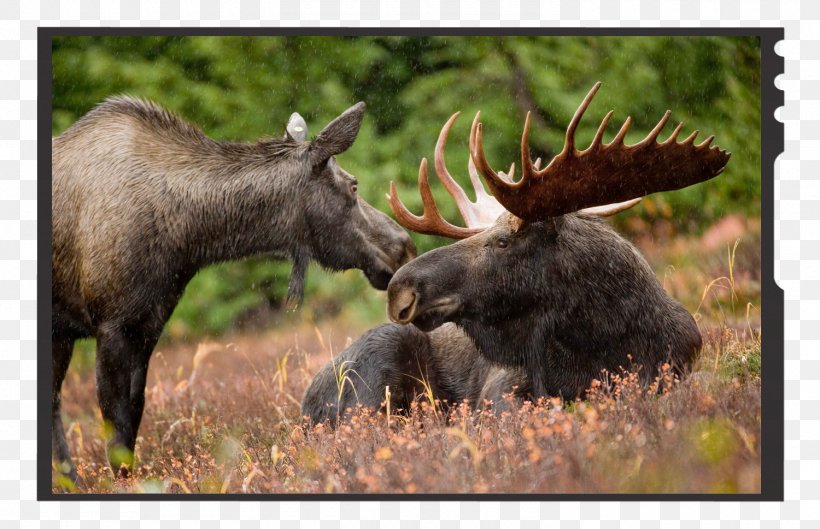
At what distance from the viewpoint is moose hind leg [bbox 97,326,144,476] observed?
5.97m

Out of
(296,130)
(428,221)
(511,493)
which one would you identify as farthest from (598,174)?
(296,130)

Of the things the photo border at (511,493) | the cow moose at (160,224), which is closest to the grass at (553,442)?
the photo border at (511,493)

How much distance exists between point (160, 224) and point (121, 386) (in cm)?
84

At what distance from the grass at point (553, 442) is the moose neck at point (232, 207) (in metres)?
0.82

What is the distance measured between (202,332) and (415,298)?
5241 millimetres

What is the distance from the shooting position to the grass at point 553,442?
4758mm

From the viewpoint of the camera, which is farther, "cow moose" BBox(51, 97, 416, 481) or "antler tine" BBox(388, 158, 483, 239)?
"cow moose" BBox(51, 97, 416, 481)

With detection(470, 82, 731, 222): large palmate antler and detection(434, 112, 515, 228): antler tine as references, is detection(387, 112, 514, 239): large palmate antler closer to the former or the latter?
detection(434, 112, 515, 228): antler tine

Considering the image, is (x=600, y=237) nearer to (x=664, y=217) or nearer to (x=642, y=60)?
(x=642, y=60)

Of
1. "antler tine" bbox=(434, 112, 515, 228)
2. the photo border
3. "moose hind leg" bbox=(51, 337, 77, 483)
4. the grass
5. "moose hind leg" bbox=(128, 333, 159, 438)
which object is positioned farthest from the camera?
"moose hind leg" bbox=(51, 337, 77, 483)

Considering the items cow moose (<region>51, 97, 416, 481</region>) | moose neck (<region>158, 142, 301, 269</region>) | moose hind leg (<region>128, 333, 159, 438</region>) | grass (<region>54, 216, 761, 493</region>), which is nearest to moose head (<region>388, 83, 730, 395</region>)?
grass (<region>54, 216, 761, 493</region>)

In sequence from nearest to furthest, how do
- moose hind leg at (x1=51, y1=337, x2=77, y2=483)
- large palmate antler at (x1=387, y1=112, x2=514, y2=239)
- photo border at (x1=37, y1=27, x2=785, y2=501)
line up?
photo border at (x1=37, y1=27, x2=785, y2=501) → large palmate antler at (x1=387, y1=112, x2=514, y2=239) → moose hind leg at (x1=51, y1=337, x2=77, y2=483)

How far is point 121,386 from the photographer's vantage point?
6059 millimetres

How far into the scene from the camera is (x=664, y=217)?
813cm
